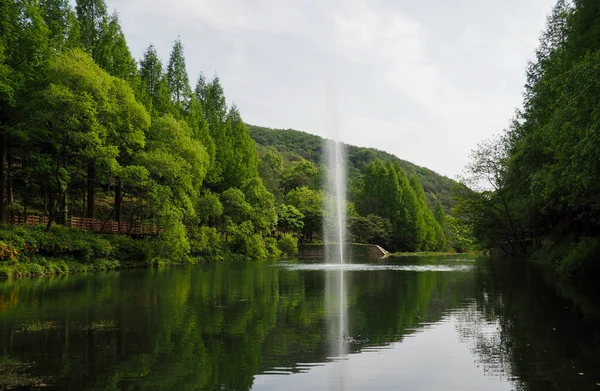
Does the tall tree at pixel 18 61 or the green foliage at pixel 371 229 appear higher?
the tall tree at pixel 18 61

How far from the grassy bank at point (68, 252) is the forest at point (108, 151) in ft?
0.28

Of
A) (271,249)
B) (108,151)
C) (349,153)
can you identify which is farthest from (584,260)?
(349,153)

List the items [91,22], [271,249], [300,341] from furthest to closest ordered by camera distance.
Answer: [271,249]
[91,22]
[300,341]

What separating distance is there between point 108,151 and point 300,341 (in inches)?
846

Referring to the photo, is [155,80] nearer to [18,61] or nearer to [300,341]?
[18,61]

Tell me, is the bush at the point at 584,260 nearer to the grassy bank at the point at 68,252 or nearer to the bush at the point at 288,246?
the grassy bank at the point at 68,252

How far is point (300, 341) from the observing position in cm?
880

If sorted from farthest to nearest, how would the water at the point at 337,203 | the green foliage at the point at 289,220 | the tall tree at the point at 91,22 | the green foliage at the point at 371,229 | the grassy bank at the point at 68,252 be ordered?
the green foliage at the point at 371,229 → the green foliage at the point at 289,220 → the water at the point at 337,203 → the tall tree at the point at 91,22 → the grassy bank at the point at 68,252

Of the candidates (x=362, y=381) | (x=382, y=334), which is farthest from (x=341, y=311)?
(x=362, y=381)

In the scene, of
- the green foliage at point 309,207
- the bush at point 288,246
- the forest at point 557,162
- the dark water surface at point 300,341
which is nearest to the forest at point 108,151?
the bush at point 288,246

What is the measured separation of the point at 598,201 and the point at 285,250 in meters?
44.4

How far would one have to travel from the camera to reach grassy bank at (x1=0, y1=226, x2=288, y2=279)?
2212cm

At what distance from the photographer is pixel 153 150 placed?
3300cm

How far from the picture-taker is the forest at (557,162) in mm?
13156
